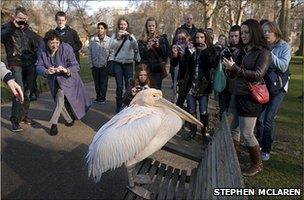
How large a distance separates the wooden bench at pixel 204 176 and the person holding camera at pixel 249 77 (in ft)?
3.12

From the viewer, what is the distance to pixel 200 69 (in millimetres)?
6898

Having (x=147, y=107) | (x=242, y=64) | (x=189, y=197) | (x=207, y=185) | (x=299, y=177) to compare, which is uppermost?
(x=242, y=64)

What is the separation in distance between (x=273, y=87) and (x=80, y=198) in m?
3.02

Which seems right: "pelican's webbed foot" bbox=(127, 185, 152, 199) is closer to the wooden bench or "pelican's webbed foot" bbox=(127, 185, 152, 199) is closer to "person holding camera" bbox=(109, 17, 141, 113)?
the wooden bench

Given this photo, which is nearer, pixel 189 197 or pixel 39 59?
pixel 189 197

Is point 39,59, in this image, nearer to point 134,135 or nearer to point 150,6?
point 134,135

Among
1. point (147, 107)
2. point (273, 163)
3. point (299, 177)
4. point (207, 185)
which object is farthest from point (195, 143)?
point (207, 185)

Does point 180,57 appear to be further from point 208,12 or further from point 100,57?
point 208,12

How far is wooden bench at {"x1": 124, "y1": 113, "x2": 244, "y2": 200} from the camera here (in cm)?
310

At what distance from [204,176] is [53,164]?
2602 millimetres

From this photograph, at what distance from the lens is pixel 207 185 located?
3338mm

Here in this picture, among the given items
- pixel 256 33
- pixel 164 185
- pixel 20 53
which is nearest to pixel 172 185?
pixel 164 185

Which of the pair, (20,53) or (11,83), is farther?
(20,53)

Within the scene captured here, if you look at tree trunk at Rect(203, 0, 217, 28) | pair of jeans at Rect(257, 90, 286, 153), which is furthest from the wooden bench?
tree trunk at Rect(203, 0, 217, 28)
